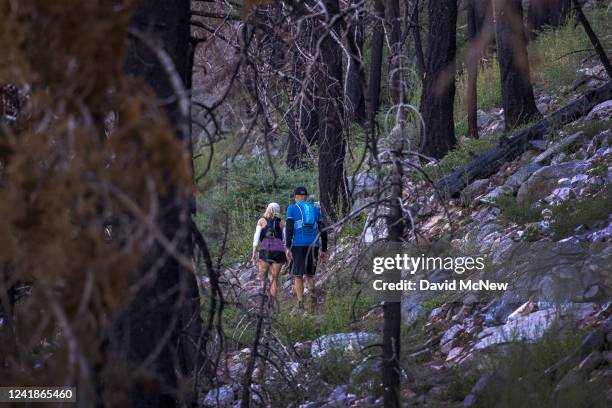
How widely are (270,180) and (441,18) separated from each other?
550 cm

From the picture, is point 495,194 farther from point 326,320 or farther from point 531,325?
point 531,325

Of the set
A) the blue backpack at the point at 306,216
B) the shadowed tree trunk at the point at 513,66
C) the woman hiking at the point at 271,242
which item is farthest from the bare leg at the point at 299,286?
the shadowed tree trunk at the point at 513,66

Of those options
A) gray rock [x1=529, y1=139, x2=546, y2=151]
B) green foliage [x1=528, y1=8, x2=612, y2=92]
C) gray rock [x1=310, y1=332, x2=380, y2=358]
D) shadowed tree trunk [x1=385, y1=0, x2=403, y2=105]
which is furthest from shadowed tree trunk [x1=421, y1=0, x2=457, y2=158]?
shadowed tree trunk [x1=385, y1=0, x2=403, y2=105]

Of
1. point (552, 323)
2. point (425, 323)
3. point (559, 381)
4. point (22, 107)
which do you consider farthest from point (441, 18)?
point (22, 107)

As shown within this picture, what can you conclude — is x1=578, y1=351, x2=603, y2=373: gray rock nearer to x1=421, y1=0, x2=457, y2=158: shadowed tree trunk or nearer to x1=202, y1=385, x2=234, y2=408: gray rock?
x1=202, y1=385, x2=234, y2=408: gray rock

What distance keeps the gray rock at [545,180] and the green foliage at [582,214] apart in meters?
1.16

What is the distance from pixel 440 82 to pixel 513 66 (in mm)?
1206

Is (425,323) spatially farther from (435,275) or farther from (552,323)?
(552,323)

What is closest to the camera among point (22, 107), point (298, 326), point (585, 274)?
point (22, 107)

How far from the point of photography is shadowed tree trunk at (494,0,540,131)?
570 inches

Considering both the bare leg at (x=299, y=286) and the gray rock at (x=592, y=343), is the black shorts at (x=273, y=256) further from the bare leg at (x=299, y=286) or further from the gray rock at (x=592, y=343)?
the gray rock at (x=592, y=343)

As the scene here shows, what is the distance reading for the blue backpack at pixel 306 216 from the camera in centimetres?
1148

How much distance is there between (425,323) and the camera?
8.95 m

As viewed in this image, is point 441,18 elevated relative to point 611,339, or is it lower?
elevated
